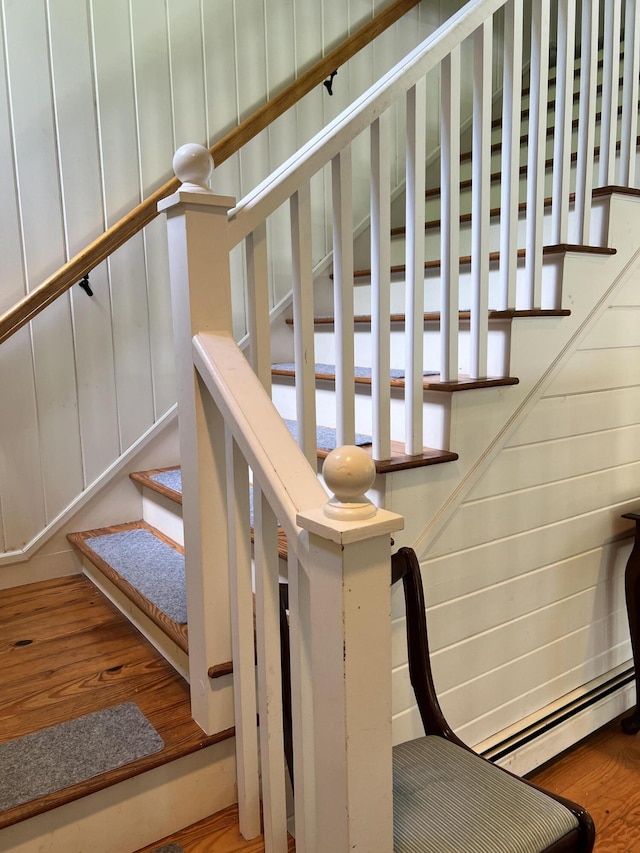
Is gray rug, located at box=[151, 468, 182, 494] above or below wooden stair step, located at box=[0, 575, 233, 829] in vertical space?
above

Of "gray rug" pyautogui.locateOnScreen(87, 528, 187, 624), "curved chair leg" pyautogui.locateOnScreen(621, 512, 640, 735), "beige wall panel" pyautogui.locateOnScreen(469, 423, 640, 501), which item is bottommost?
"curved chair leg" pyautogui.locateOnScreen(621, 512, 640, 735)

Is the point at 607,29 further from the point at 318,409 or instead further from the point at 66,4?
the point at 66,4

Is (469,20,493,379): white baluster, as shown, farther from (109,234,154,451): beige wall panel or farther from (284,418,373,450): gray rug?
(109,234,154,451): beige wall panel

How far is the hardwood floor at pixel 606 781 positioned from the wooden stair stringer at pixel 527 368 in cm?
94

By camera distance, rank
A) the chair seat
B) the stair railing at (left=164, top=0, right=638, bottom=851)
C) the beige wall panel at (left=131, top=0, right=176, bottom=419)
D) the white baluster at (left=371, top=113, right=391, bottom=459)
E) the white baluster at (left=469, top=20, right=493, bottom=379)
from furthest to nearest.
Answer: the beige wall panel at (left=131, top=0, right=176, bottom=419) < the white baluster at (left=469, top=20, right=493, bottom=379) < the white baluster at (left=371, top=113, right=391, bottom=459) < the chair seat < the stair railing at (left=164, top=0, right=638, bottom=851)

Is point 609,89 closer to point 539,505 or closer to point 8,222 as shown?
point 539,505

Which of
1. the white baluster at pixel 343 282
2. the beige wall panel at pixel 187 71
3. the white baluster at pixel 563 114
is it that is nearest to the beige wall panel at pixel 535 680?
the white baluster at pixel 343 282

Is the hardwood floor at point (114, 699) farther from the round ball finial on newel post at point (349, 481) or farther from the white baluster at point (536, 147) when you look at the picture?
the white baluster at point (536, 147)

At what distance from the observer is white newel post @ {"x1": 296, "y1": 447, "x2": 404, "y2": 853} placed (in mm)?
857

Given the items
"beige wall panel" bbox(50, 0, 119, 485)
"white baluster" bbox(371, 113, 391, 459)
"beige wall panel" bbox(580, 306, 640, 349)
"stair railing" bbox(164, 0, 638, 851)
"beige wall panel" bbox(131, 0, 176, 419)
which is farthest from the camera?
"beige wall panel" bbox(131, 0, 176, 419)

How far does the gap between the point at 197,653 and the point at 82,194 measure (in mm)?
1523

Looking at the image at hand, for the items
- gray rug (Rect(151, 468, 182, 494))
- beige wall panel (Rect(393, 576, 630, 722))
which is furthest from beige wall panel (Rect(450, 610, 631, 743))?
gray rug (Rect(151, 468, 182, 494))

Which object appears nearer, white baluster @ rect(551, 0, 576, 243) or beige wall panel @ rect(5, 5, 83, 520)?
white baluster @ rect(551, 0, 576, 243)

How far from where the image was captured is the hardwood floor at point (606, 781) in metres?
1.76
